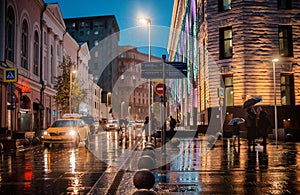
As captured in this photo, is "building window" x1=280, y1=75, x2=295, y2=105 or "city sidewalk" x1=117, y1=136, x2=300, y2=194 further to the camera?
"building window" x1=280, y1=75, x2=295, y2=105

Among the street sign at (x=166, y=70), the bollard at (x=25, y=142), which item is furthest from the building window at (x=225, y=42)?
the street sign at (x=166, y=70)

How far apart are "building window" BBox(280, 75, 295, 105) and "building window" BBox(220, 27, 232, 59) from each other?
4.50m

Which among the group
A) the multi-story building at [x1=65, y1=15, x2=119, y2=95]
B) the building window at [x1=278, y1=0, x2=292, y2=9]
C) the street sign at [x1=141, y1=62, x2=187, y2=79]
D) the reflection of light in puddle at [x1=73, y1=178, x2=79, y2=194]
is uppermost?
the multi-story building at [x1=65, y1=15, x2=119, y2=95]

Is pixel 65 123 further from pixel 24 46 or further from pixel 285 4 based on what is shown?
pixel 285 4

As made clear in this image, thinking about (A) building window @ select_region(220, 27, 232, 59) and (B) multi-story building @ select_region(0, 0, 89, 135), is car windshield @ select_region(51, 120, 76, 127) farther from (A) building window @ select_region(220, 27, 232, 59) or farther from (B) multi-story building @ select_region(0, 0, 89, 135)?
(A) building window @ select_region(220, 27, 232, 59)

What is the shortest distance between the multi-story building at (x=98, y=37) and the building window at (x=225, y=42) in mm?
84894

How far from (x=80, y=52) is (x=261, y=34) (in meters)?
48.5

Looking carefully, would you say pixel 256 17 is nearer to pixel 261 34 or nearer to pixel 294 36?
pixel 261 34

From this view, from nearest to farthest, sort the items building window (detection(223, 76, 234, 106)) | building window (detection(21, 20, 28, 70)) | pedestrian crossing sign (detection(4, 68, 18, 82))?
pedestrian crossing sign (detection(4, 68, 18, 82)) < building window (detection(223, 76, 234, 106)) < building window (detection(21, 20, 28, 70))

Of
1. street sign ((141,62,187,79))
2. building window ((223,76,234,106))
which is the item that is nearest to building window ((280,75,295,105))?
building window ((223,76,234,106))

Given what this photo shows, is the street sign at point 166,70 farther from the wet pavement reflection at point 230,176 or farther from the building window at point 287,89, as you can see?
the building window at point 287,89

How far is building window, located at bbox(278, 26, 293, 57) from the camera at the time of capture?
3162cm

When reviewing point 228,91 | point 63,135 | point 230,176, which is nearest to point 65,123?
point 63,135

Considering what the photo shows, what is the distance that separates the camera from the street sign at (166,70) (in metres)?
14.7
